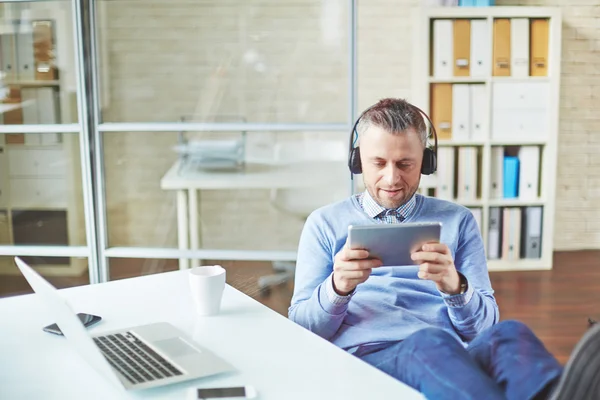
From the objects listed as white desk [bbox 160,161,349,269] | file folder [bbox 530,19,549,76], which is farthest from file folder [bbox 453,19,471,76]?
white desk [bbox 160,161,349,269]

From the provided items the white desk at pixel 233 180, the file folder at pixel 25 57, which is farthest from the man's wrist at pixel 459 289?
the file folder at pixel 25 57

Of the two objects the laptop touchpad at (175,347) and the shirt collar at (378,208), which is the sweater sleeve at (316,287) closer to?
the shirt collar at (378,208)

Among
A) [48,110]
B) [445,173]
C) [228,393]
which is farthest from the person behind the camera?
[445,173]

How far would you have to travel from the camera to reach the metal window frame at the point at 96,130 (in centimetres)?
286

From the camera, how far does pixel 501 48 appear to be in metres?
4.44

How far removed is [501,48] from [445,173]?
2.74ft

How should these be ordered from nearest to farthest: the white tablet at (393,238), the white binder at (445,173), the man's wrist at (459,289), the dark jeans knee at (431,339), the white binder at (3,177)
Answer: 1. the dark jeans knee at (431,339)
2. the white tablet at (393,238)
3. the man's wrist at (459,289)
4. the white binder at (3,177)
5. the white binder at (445,173)

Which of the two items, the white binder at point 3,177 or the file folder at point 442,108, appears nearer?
the white binder at point 3,177

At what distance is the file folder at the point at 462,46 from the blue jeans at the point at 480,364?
3269mm

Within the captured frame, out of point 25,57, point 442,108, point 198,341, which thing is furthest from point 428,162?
point 442,108

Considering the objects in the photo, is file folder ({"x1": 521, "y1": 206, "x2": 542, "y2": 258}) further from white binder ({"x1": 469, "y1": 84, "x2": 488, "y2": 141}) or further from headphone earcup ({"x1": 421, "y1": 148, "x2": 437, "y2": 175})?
headphone earcup ({"x1": 421, "y1": 148, "x2": 437, "y2": 175})

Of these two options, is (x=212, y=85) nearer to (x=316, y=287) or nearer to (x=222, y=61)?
(x=222, y=61)

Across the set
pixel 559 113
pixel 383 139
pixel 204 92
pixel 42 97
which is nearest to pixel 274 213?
pixel 204 92

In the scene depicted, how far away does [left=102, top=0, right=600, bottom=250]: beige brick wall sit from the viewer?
2.94m
